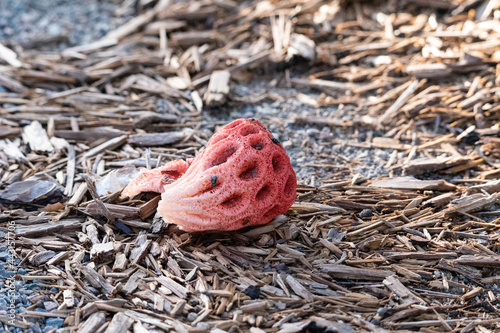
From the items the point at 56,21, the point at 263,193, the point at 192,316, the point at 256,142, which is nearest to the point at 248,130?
the point at 256,142

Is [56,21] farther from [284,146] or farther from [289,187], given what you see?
[289,187]

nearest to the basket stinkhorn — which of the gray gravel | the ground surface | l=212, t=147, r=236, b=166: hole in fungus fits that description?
l=212, t=147, r=236, b=166: hole in fungus

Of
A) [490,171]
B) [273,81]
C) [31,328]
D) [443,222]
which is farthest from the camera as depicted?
[273,81]

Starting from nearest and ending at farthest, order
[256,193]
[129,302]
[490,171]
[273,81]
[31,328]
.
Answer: [31,328]
[129,302]
[256,193]
[490,171]
[273,81]

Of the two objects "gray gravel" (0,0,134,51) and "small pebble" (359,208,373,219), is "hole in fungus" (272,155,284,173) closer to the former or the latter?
"small pebble" (359,208,373,219)

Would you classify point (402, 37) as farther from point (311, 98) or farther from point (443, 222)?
point (443, 222)

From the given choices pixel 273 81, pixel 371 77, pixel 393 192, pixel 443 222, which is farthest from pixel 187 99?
pixel 443 222
